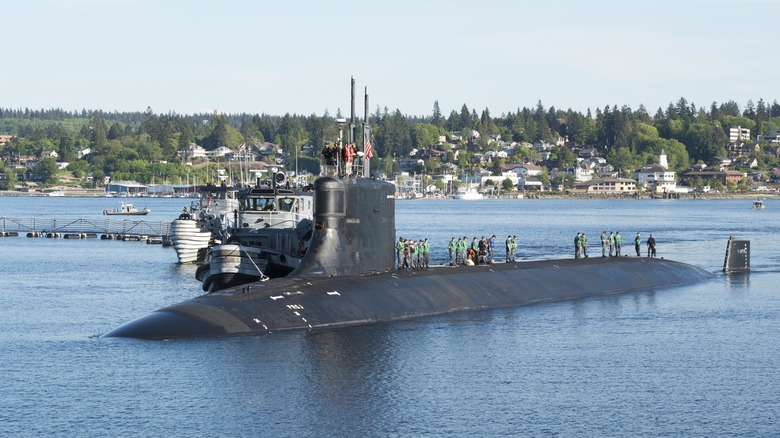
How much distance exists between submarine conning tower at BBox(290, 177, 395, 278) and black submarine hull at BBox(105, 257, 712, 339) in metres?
0.51

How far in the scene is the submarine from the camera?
3128cm

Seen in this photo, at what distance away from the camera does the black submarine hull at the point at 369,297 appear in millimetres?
31094

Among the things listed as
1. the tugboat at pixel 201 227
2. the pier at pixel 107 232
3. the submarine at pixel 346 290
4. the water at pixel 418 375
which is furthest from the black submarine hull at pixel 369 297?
the pier at pixel 107 232

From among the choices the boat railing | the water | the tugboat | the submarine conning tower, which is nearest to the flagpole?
the submarine conning tower

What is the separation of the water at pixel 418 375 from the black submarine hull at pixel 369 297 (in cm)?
47

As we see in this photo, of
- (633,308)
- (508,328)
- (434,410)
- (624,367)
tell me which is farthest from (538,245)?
(434,410)

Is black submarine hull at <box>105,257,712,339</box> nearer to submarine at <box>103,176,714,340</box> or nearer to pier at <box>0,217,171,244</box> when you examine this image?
submarine at <box>103,176,714,340</box>

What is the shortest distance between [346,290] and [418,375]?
6.26 meters

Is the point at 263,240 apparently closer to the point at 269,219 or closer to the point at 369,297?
the point at 269,219

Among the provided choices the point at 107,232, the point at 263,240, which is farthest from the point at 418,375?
the point at 107,232

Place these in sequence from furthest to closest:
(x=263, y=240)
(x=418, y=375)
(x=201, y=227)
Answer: (x=201, y=227) < (x=263, y=240) < (x=418, y=375)

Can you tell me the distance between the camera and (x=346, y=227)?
34.9 metres

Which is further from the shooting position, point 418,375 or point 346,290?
point 346,290

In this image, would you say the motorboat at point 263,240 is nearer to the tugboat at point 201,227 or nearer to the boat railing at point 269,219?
the boat railing at point 269,219
